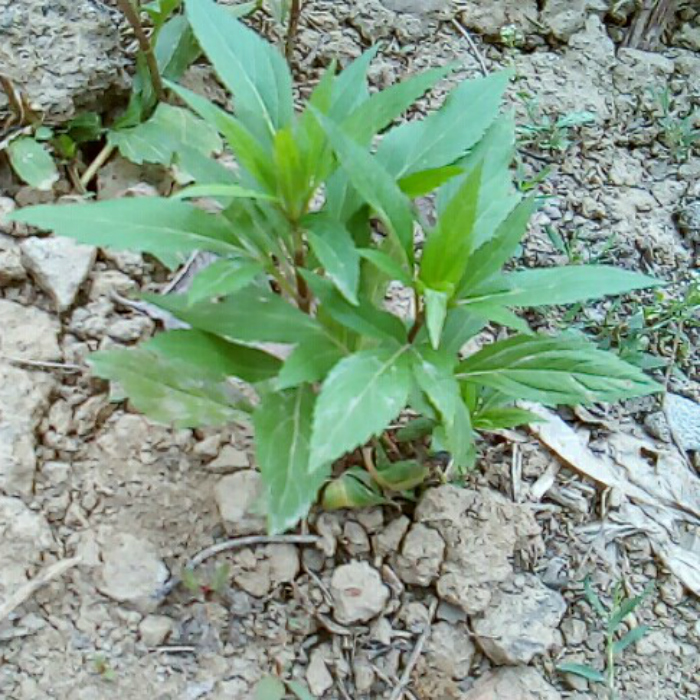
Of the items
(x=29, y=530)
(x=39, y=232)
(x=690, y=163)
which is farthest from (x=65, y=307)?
(x=690, y=163)

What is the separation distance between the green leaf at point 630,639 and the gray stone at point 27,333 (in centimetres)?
107

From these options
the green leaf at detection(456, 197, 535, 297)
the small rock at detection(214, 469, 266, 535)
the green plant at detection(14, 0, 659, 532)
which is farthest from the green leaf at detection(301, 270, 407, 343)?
the small rock at detection(214, 469, 266, 535)

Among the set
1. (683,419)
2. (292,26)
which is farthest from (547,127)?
(683,419)

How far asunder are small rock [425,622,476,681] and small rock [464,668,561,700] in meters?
0.03

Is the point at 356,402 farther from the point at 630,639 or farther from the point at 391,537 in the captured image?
the point at 630,639

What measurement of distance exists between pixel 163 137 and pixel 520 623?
3.77 ft

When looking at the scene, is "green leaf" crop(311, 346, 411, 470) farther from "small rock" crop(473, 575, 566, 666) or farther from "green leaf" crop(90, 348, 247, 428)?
"small rock" crop(473, 575, 566, 666)

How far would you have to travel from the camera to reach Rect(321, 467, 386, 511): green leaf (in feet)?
5.15

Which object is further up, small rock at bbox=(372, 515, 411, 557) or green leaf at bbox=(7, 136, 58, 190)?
green leaf at bbox=(7, 136, 58, 190)

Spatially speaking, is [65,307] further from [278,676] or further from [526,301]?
[526,301]

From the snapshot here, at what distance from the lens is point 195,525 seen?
1.57m

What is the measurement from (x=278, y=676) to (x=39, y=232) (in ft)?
3.10

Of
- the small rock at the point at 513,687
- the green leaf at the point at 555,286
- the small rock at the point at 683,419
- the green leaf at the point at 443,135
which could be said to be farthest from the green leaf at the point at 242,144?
the small rock at the point at 683,419

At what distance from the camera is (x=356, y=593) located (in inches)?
60.4
